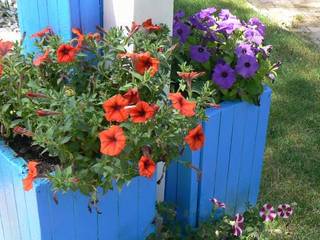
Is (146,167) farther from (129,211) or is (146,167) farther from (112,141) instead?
(129,211)

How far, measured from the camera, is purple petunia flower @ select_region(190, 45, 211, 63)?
2.31 m

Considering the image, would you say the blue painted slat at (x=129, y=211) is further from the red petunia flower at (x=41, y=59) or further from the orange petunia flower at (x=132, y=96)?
the red petunia flower at (x=41, y=59)

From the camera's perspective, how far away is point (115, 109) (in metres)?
1.63

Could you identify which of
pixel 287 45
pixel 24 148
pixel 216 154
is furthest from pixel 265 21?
pixel 24 148

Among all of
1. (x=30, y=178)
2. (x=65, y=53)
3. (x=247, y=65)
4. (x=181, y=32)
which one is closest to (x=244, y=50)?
(x=247, y=65)

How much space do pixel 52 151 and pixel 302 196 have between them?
1.68m

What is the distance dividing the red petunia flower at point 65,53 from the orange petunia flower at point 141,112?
29cm

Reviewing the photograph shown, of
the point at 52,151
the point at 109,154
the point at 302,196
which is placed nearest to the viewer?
the point at 109,154

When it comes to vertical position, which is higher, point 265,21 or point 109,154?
point 109,154

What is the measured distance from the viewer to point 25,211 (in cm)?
183

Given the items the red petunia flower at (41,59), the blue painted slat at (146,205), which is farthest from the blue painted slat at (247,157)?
the red petunia flower at (41,59)

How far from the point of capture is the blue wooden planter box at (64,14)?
2.02 meters

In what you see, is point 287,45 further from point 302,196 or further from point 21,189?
point 21,189

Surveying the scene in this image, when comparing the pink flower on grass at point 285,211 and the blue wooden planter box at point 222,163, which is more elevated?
the blue wooden planter box at point 222,163
